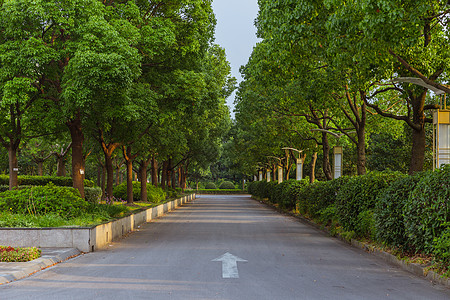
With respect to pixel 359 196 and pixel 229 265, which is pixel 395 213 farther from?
pixel 229 265

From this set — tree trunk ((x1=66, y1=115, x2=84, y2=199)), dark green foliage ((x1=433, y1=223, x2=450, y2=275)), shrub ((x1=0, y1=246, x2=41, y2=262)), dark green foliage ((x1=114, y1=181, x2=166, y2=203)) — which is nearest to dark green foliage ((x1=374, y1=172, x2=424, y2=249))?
dark green foliage ((x1=433, y1=223, x2=450, y2=275))

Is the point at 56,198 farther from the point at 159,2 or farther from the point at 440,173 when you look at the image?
the point at 440,173

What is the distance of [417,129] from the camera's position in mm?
18766

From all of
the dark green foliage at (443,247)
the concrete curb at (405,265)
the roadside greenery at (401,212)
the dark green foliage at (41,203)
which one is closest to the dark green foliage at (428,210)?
the roadside greenery at (401,212)

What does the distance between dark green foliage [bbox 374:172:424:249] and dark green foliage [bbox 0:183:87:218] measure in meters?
8.84

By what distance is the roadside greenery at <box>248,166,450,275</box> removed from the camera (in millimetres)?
9102

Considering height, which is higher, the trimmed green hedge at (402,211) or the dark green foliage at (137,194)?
the trimmed green hedge at (402,211)

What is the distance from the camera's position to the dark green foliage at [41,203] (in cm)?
1488

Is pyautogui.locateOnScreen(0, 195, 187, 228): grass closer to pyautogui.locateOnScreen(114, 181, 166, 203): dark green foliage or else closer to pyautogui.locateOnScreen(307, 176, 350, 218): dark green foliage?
pyautogui.locateOnScreen(307, 176, 350, 218): dark green foliage

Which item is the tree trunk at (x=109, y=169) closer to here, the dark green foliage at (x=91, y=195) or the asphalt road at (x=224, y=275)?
the dark green foliage at (x=91, y=195)

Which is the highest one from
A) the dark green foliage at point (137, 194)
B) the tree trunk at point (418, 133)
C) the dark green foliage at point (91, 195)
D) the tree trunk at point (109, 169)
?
the tree trunk at point (418, 133)

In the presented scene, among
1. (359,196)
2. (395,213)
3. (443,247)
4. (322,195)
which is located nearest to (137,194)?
(322,195)

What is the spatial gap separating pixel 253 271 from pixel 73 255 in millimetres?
4914

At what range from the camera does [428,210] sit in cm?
948
